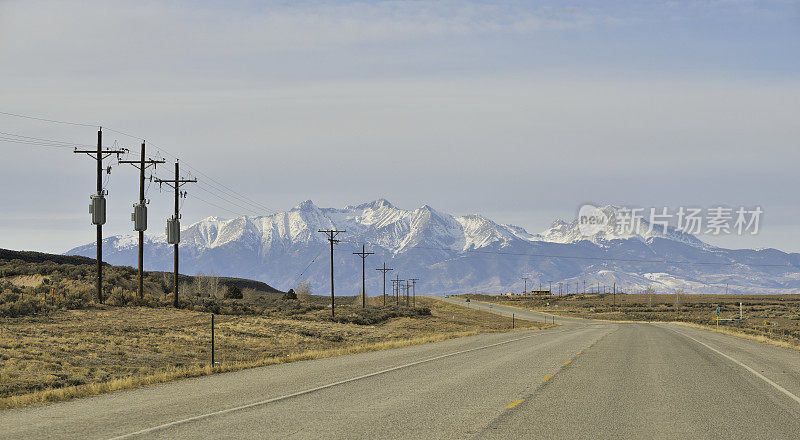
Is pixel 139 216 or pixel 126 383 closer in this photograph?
pixel 126 383

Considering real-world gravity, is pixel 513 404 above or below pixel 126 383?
above

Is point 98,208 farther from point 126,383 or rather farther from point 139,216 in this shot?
point 126,383

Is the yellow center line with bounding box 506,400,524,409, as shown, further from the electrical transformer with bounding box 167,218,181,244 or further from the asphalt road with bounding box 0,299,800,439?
the electrical transformer with bounding box 167,218,181,244

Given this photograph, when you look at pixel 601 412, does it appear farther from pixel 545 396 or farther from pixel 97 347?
pixel 97 347

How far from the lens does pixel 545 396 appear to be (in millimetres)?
15867

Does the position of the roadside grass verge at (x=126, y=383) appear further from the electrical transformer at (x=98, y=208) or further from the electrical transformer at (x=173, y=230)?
the electrical transformer at (x=173, y=230)

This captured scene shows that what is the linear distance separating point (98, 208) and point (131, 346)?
20.6 metres

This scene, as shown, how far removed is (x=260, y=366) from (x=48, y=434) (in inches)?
503

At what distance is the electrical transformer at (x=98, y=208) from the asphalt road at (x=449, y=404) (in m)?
31.3

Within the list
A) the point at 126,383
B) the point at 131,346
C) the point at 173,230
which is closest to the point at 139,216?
the point at 173,230

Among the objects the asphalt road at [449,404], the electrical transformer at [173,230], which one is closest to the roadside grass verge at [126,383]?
the asphalt road at [449,404]

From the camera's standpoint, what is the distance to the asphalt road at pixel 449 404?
1196 cm

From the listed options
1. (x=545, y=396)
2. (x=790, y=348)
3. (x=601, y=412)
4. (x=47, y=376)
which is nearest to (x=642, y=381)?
(x=545, y=396)

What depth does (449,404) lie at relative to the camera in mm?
14625
